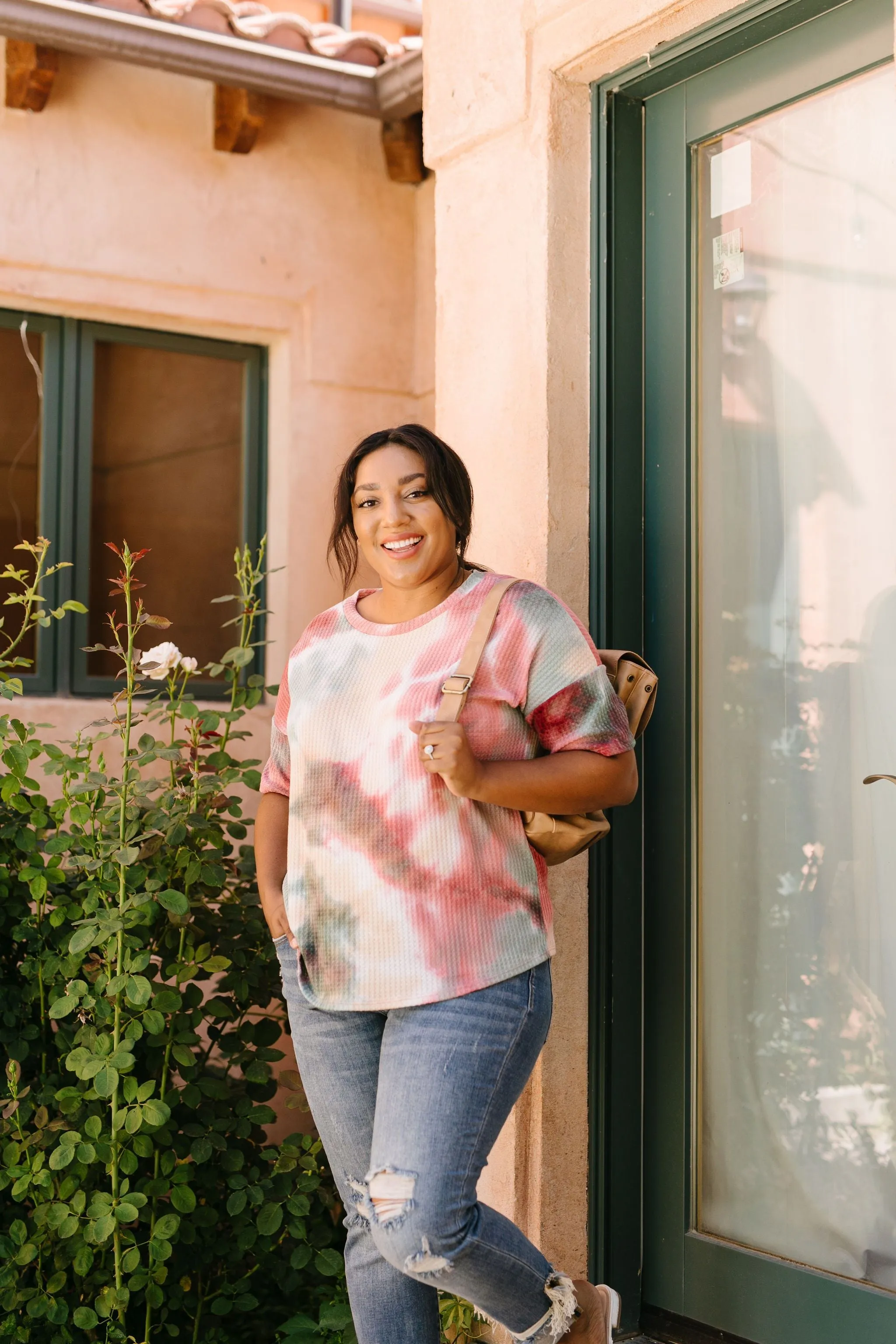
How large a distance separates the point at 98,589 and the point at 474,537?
88.3 inches

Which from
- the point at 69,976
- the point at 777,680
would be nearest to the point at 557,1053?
the point at 777,680

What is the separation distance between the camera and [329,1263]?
3.34 m

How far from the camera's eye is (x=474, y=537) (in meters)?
3.21

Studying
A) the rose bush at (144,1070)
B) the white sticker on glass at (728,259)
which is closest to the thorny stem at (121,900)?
the rose bush at (144,1070)

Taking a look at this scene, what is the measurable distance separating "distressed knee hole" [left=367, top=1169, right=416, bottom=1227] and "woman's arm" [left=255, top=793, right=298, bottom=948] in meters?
0.58

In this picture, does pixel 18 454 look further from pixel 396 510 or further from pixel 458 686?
pixel 458 686

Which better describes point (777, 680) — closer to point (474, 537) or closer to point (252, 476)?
point (474, 537)

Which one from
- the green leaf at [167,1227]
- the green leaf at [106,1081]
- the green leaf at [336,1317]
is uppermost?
the green leaf at [106,1081]

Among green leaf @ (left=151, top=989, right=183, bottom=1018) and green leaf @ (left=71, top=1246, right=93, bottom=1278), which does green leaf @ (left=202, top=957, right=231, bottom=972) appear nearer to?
green leaf @ (left=151, top=989, right=183, bottom=1018)

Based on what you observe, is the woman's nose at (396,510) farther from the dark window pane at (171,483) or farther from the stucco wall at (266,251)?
the dark window pane at (171,483)

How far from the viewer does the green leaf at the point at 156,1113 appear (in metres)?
3.07

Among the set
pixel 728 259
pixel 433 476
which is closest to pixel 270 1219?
pixel 433 476

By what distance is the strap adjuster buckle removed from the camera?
2229 millimetres

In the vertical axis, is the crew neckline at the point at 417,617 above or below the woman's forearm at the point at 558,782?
above
